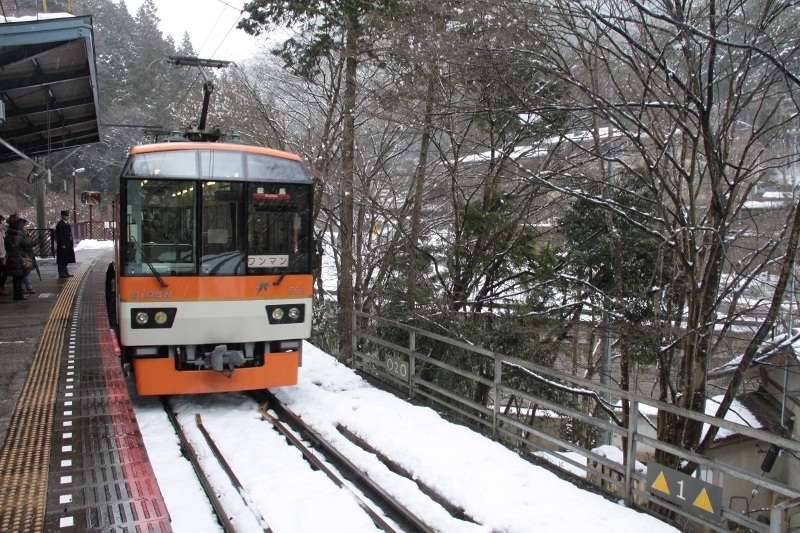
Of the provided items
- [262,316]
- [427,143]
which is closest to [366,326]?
[427,143]

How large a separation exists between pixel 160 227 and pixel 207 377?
1805mm

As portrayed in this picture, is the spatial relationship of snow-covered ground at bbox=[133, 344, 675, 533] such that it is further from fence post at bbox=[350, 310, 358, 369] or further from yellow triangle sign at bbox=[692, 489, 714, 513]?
fence post at bbox=[350, 310, 358, 369]

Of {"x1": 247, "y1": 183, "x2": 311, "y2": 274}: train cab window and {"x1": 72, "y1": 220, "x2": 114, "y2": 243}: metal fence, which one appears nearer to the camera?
{"x1": 247, "y1": 183, "x2": 311, "y2": 274}: train cab window

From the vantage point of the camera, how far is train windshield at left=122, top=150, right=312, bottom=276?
7.03m

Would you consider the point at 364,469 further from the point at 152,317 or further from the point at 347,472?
the point at 152,317

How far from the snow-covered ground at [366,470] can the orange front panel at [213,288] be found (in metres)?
1.36

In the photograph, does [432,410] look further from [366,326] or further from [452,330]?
[366,326]

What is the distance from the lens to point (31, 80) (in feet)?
43.8

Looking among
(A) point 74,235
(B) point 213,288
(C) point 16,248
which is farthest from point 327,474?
(A) point 74,235

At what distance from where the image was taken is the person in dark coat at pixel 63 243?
17056 millimetres

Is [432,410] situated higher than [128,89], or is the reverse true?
[128,89]

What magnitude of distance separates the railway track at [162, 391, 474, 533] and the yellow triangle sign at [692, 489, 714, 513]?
1.62m

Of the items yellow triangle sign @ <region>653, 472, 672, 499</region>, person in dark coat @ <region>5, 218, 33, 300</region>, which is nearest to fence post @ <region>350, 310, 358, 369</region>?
yellow triangle sign @ <region>653, 472, 672, 499</region>

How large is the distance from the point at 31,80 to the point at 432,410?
1159 cm
